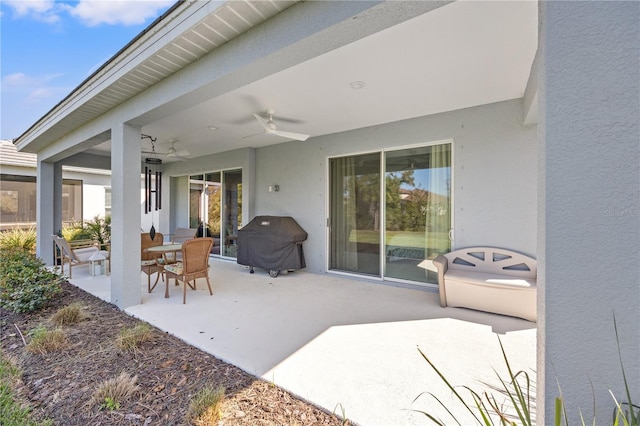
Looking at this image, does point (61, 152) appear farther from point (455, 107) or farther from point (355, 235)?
point (455, 107)

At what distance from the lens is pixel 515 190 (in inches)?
157

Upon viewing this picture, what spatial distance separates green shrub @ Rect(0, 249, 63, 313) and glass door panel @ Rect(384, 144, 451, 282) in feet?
17.0

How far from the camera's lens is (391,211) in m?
5.12

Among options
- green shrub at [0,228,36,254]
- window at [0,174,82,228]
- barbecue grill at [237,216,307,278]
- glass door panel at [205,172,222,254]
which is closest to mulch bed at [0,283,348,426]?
barbecue grill at [237,216,307,278]

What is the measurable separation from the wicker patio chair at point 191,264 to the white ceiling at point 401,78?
79.5 inches

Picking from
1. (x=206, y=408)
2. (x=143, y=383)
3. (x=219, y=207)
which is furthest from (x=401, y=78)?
(x=219, y=207)

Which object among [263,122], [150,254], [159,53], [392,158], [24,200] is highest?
[159,53]

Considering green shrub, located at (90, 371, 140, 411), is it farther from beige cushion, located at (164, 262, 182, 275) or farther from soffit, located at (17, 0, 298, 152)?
soffit, located at (17, 0, 298, 152)

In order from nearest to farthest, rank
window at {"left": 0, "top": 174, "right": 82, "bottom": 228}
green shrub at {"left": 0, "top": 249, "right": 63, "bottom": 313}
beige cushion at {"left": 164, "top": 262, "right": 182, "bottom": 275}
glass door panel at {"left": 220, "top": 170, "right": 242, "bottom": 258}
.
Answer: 1. green shrub at {"left": 0, "top": 249, "right": 63, "bottom": 313}
2. beige cushion at {"left": 164, "top": 262, "right": 182, "bottom": 275}
3. glass door panel at {"left": 220, "top": 170, "right": 242, "bottom": 258}
4. window at {"left": 0, "top": 174, "right": 82, "bottom": 228}

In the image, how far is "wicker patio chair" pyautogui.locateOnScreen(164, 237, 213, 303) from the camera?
408 cm

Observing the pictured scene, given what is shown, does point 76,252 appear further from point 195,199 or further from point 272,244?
point 272,244

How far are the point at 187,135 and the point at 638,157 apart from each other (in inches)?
248

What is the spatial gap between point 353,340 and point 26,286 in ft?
14.8

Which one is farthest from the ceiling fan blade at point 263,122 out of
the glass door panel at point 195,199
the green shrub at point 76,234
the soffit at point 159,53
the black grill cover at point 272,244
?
the green shrub at point 76,234
